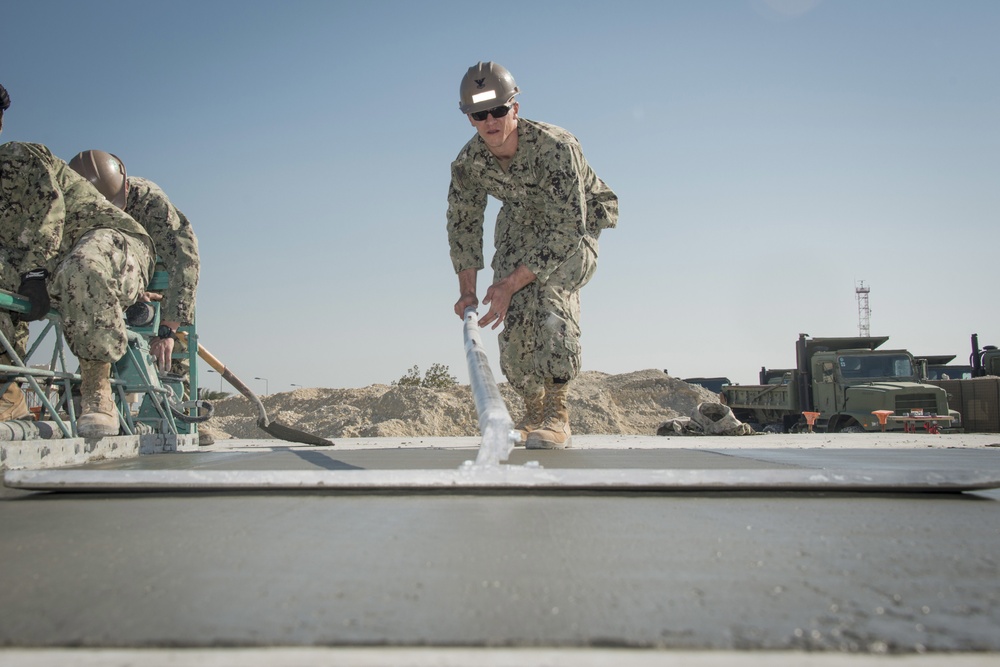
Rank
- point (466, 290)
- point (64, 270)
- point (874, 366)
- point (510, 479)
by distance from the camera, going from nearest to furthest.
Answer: point (510, 479) → point (64, 270) → point (466, 290) → point (874, 366)

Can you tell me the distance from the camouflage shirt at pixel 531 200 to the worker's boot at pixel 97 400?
1766 millimetres

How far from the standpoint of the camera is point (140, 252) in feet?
11.0

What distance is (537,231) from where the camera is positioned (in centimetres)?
411

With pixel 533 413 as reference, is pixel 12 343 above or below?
above

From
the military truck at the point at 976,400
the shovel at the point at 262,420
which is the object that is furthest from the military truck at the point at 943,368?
the shovel at the point at 262,420

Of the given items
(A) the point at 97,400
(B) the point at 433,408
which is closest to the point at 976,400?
(B) the point at 433,408

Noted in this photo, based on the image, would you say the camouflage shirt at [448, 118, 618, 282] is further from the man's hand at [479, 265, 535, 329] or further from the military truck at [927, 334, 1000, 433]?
the military truck at [927, 334, 1000, 433]

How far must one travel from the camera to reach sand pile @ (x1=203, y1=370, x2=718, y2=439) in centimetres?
1644

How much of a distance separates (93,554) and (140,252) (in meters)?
2.61

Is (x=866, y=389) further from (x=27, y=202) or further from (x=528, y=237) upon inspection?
(x=27, y=202)

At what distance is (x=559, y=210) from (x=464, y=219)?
64cm

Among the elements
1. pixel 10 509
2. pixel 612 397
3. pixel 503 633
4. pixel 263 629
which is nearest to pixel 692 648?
pixel 503 633

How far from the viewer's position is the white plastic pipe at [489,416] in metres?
1.67

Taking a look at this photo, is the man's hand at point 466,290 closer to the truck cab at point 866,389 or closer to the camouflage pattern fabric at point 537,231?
the camouflage pattern fabric at point 537,231
